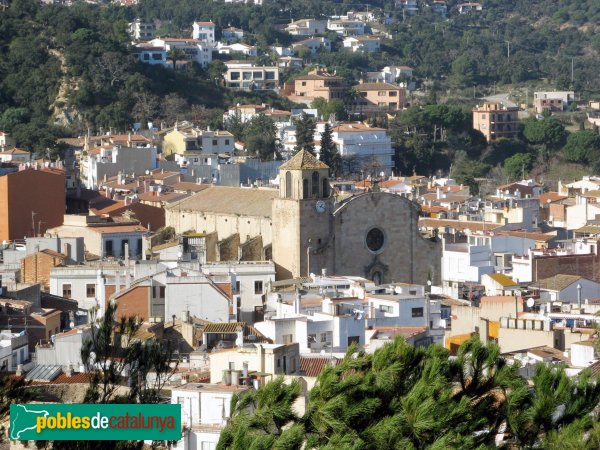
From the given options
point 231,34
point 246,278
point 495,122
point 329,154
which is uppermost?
point 231,34

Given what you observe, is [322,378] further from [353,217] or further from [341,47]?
[341,47]

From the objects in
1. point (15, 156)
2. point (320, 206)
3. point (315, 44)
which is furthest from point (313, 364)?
point (315, 44)

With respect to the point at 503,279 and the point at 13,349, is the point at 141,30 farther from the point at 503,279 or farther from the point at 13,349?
the point at 13,349

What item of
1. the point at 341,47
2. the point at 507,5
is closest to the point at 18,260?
the point at 341,47

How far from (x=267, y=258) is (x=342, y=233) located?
1764 millimetres

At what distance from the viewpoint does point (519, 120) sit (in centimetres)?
8719

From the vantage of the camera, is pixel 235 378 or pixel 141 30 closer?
pixel 235 378

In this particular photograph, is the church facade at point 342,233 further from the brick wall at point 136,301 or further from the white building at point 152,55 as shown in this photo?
the white building at point 152,55

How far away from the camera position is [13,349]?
2789 cm

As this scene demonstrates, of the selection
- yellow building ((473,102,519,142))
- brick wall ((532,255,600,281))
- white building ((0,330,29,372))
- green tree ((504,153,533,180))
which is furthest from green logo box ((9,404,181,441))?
yellow building ((473,102,519,142))

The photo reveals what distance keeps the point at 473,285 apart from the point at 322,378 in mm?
22190

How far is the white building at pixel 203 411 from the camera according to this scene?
70.8 feet

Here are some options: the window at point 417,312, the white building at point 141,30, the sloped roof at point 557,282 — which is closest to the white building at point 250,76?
the white building at point 141,30

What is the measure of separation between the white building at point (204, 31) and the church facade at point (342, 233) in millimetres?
60077
